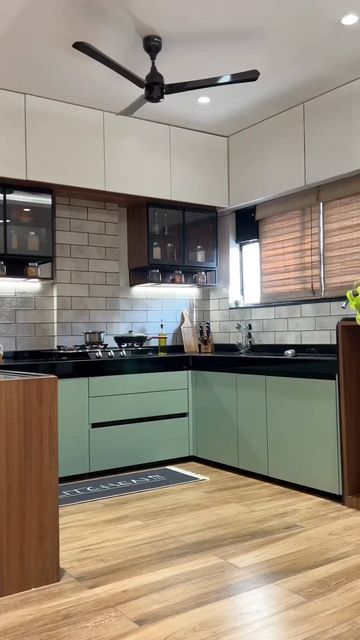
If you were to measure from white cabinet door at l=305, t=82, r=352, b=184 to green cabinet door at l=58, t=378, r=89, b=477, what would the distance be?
2283mm

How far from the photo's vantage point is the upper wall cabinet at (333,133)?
156 inches

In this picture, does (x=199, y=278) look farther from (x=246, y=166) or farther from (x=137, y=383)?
(x=137, y=383)

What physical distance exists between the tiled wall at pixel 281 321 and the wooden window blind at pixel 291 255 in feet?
0.39

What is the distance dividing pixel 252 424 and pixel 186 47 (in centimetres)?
250

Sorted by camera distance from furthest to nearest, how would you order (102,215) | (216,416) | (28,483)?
(102,215) → (216,416) → (28,483)

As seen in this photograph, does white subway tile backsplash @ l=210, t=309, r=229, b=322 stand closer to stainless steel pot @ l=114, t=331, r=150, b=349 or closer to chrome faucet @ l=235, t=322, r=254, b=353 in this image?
chrome faucet @ l=235, t=322, r=254, b=353

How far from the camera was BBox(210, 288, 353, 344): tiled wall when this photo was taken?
438 centimetres

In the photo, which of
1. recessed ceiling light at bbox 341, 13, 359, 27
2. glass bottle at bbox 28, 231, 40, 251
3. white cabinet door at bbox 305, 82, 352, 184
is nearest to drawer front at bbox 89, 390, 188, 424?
glass bottle at bbox 28, 231, 40, 251

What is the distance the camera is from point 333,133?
4086 millimetres

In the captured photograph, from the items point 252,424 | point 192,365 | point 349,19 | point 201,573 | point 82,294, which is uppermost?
point 349,19

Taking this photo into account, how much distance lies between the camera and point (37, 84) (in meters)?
3.95

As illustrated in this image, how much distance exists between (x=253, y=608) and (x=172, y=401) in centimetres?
245

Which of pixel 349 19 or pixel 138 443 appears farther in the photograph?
pixel 138 443

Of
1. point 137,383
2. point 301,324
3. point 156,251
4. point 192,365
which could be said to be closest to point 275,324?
point 301,324
